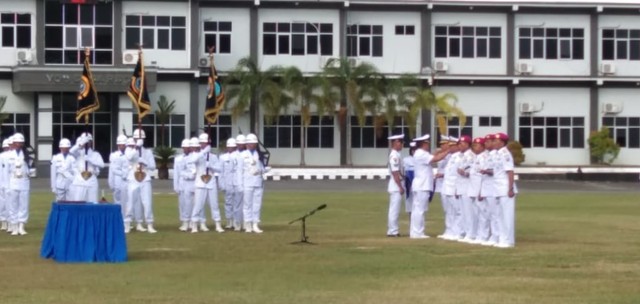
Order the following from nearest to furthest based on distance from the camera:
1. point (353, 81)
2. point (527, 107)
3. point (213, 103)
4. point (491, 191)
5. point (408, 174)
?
1. point (491, 191)
2. point (408, 174)
3. point (213, 103)
4. point (353, 81)
5. point (527, 107)

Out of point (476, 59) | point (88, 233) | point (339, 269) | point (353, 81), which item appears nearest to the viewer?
point (339, 269)

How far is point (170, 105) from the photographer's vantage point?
6156 centimetres

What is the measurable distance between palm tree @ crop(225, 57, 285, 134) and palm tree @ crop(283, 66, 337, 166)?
25.1 inches

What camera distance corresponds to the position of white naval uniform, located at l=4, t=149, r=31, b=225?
2559 cm

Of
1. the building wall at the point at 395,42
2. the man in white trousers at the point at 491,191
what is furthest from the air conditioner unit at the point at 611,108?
the man in white trousers at the point at 491,191

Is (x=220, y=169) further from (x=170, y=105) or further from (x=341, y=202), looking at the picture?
(x=170, y=105)

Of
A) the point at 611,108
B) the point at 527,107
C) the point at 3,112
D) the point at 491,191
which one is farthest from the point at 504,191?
the point at 611,108

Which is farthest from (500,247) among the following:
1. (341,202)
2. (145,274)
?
(341,202)

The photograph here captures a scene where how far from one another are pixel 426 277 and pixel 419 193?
7.73 m

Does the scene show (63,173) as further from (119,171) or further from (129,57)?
(129,57)

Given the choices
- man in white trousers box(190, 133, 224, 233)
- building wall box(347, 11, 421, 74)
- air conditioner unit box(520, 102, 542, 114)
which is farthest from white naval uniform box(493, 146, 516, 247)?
air conditioner unit box(520, 102, 542, 114)

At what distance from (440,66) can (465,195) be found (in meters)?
42.2

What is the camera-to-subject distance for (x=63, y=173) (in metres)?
25.1

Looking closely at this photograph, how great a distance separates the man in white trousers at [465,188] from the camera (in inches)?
939
